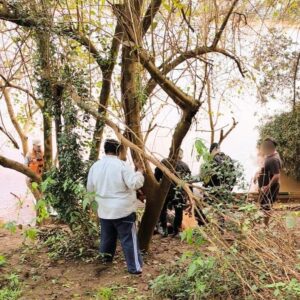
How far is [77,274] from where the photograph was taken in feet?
15.3

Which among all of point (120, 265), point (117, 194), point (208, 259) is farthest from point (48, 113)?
point (208, 259)

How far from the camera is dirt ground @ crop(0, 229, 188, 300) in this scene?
13.7 ft

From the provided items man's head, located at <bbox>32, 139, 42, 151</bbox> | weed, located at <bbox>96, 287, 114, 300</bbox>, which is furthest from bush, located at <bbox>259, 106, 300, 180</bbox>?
weed, located at <bbox>96, 287, 114, 300</bbox>

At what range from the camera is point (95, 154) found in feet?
17.0

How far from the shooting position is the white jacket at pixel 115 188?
4.59 m

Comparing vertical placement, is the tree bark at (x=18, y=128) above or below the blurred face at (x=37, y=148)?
above

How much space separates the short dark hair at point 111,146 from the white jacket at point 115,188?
61 mm

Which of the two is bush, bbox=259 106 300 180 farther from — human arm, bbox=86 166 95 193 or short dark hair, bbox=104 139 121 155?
human arm, bbox=86 166 95 193

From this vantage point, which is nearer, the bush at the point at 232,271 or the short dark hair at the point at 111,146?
the bush at the point at 232,271

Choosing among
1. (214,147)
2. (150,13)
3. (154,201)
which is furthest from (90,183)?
(150,13)

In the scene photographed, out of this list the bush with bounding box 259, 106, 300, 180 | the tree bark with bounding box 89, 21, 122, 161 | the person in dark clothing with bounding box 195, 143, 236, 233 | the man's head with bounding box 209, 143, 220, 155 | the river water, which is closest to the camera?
the person in dark clothing with bounding box 195, 143, 236, 233

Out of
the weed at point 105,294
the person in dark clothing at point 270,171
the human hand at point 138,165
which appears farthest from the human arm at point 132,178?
the person in dark clothing at point 270,171

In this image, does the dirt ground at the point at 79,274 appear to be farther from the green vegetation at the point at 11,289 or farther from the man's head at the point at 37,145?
the man's head at the point at 37,145

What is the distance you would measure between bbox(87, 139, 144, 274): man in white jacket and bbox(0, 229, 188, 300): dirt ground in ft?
0.76
